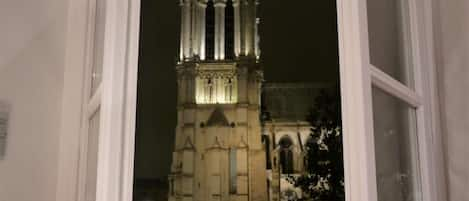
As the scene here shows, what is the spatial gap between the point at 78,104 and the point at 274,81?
12.8 meters

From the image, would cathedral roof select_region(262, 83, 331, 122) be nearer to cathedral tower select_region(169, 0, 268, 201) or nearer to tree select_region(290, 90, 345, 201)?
cathedral tower select_region(169, 0, 268, 201)

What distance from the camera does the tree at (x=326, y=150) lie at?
20.1 feet

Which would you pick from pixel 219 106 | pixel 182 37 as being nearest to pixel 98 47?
pixel 182 37

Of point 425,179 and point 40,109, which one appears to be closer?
point 425,179

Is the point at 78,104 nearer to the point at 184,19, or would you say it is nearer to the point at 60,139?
the point at 60,139

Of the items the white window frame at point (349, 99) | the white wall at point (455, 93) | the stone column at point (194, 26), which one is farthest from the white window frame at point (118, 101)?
the stone column at point (194, 26)

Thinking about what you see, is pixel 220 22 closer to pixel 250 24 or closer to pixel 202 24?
pixel 202 24

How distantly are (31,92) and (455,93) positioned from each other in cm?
91

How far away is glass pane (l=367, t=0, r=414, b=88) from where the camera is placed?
86 cm

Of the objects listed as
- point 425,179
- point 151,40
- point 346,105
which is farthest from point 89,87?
point 151,40

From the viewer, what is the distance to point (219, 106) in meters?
14.4

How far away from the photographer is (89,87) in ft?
3.94

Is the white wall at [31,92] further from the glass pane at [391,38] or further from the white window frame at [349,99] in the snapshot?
the glass pane at [391,38]

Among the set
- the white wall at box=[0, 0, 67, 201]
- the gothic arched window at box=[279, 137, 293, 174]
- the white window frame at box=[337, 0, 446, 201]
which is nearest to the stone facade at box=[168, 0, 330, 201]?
the gothic arched window at box=[279, 137, 293, 174]
